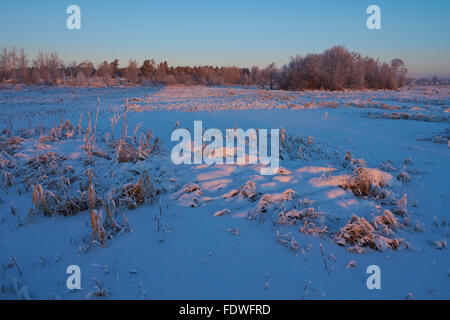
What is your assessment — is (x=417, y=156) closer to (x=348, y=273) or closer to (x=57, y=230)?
(x=348, y=273)

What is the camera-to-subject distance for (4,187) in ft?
14.0

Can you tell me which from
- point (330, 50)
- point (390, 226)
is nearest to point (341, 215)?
point (390, 226)

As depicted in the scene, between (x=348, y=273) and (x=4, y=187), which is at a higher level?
(x=4, y=187)

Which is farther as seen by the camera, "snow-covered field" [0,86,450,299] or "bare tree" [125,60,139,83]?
"bare tree" [125,60,139,83]

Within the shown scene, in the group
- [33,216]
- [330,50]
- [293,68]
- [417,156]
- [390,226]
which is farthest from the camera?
[293,68]

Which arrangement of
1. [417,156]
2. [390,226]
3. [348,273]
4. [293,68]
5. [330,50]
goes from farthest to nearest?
[293,68] → [330,50] → [417,156] → [390,226] → [348,273]

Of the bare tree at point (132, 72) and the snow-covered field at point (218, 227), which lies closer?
the snow-covered field at point (218, 227)

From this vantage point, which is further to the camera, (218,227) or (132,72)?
(132,72)

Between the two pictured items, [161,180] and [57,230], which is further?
[161,180]

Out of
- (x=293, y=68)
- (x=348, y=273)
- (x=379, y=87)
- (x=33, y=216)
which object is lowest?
(x=348, y=273)

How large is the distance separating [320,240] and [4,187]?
192 inches

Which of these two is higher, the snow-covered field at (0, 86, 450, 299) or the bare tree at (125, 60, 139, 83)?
the bare tree at (125, 60, 139, 83)

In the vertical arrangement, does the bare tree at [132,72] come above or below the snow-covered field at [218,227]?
above

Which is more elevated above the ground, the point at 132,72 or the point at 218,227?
the point at 132,72
